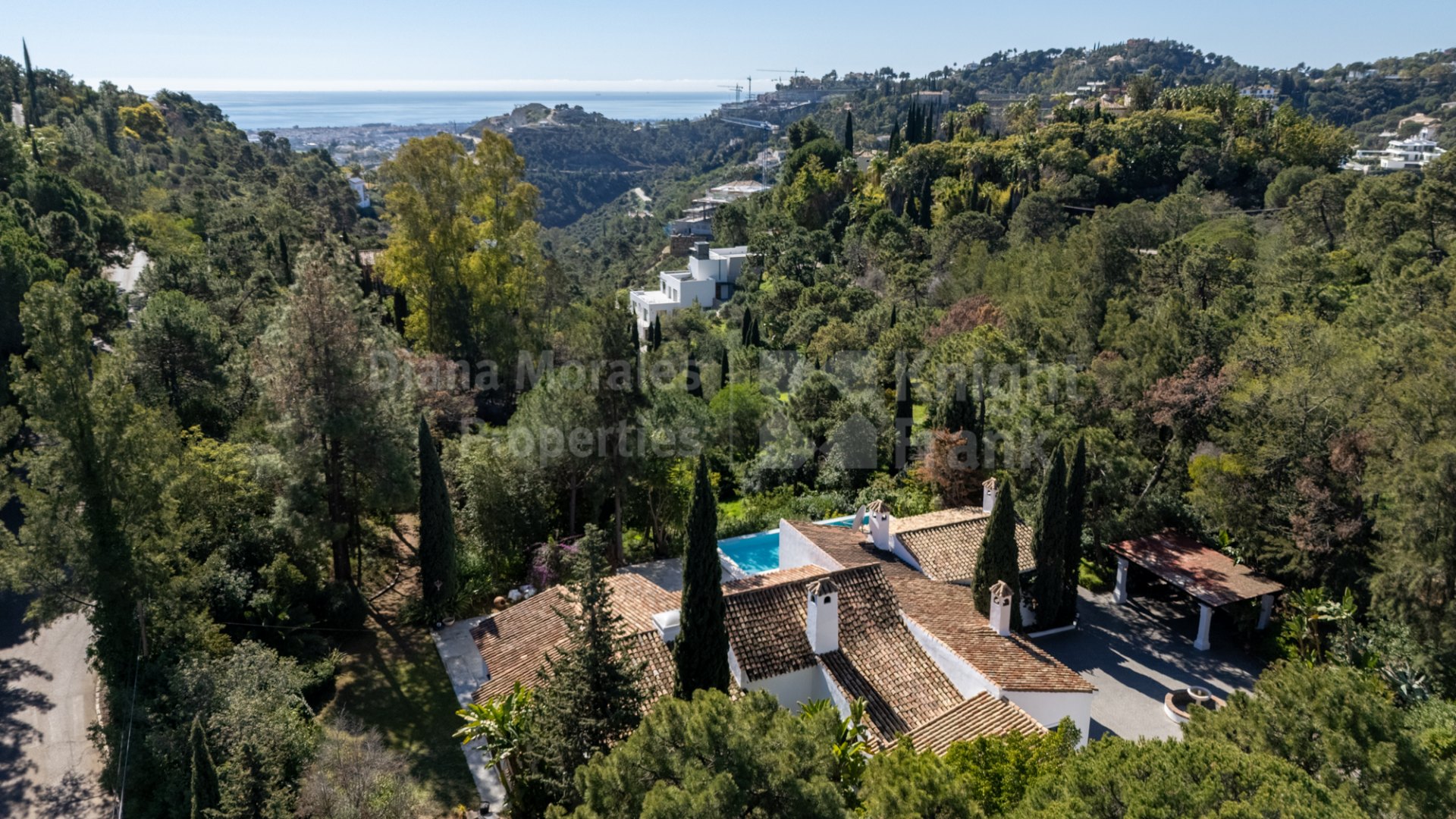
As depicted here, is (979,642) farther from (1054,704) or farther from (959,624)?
(1054,704)

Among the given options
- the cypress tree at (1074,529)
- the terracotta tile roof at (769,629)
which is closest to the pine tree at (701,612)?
the terracotta tile roof at (769,629)

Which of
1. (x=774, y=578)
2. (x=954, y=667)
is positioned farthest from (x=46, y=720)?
(x=954, y=667)

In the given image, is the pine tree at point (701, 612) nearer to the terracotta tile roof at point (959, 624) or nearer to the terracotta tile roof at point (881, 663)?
the terracotta tile roof at point (881, 663)

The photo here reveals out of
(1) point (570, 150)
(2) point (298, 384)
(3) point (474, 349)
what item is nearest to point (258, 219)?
(3) point (474, 349)

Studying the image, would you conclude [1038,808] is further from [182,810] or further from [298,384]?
[298,384]

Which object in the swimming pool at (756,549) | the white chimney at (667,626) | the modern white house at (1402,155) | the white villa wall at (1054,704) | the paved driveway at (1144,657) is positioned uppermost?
the modern white house at (1402,155)

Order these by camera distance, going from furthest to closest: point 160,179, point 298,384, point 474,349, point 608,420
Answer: point 160,179, point 474,349, point 608,420, point 298,384
